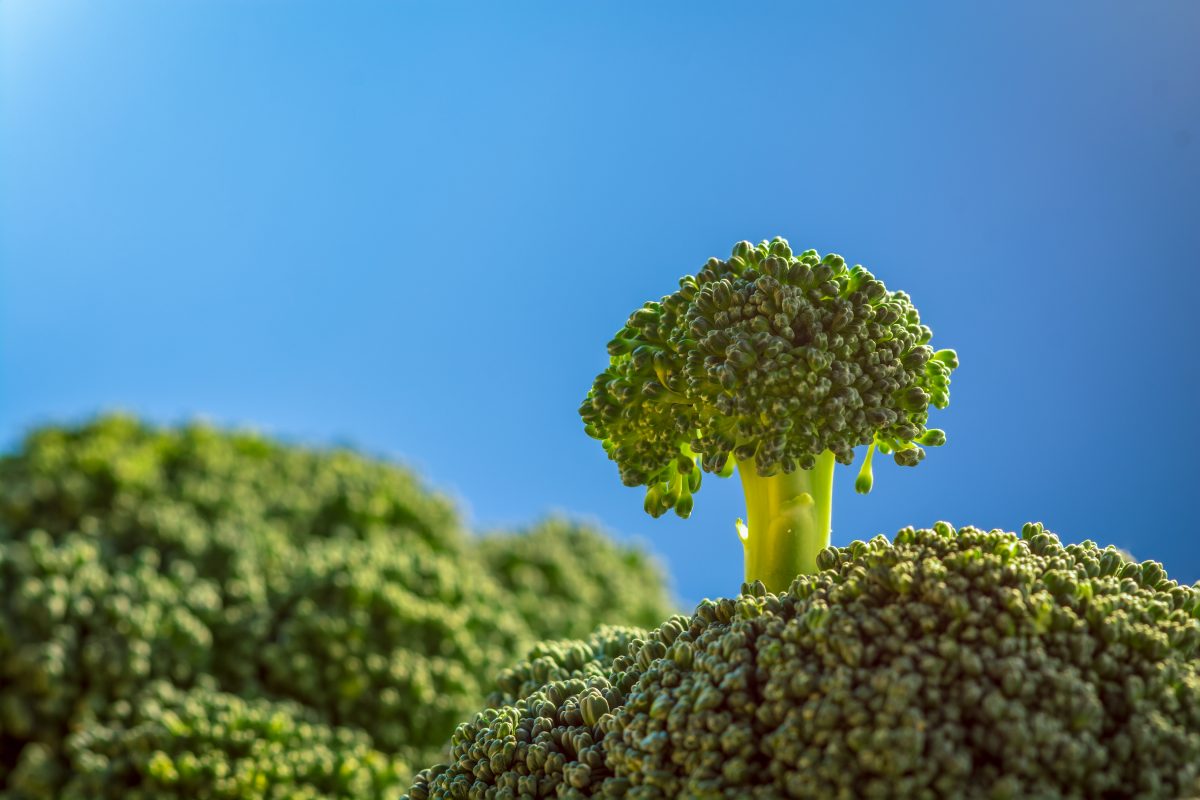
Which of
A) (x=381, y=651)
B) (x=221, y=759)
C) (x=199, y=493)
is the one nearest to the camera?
(x=221, y=759)

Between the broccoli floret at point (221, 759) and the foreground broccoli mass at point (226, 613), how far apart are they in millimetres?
11

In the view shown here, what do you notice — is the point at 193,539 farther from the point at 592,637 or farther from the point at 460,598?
the point at 592,637

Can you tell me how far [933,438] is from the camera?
1.79 metres

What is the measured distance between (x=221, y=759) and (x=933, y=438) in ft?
5.90

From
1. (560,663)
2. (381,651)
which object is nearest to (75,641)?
(381,651)

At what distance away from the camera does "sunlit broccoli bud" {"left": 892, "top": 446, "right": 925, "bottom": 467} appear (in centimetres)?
174

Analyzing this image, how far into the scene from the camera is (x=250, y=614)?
340cm

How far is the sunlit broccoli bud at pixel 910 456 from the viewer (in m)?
1.74

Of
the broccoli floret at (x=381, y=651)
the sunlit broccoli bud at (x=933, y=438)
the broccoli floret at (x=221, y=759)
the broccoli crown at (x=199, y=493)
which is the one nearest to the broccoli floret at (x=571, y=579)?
the broccoli crown at (x=199, y=493)

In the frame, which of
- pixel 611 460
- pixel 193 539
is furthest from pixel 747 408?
pixel 193 539

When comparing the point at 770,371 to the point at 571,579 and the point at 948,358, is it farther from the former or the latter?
the point at 571,579

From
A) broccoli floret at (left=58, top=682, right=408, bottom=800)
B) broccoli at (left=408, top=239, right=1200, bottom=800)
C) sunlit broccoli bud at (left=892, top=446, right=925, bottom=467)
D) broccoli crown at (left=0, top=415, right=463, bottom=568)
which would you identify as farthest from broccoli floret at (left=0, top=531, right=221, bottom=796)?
sunlit broccoli bud at (left=892, top=446, right=925, bottom=467)

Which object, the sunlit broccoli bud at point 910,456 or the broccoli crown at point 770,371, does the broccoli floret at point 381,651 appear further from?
the sunlit broccoli bud at point 910,456

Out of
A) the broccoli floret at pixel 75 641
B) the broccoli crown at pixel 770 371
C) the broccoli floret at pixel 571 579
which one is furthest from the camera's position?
the broccoli floret at pixel 571 579
